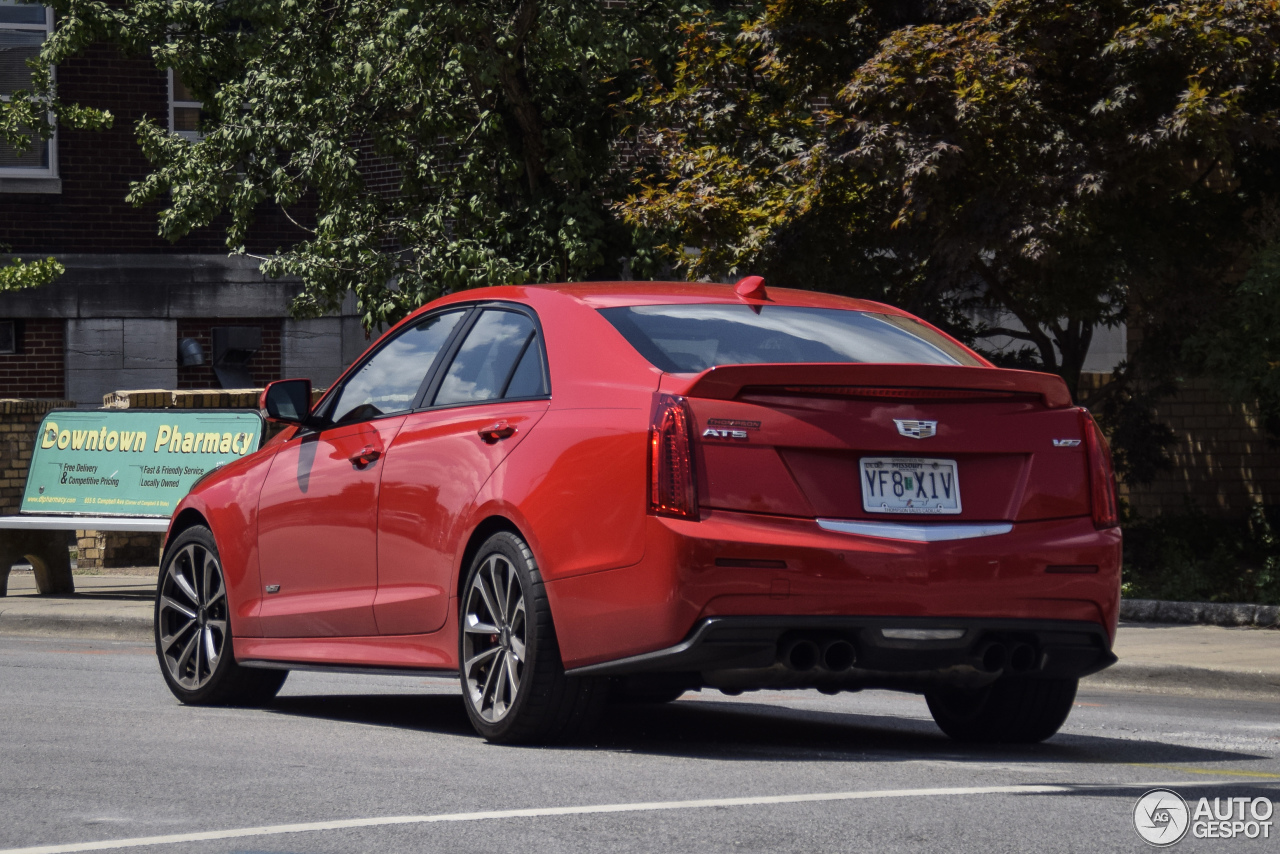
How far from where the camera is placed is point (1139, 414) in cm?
1579

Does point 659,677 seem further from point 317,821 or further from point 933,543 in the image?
point 317,821

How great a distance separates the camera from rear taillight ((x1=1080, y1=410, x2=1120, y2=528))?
6.57 m

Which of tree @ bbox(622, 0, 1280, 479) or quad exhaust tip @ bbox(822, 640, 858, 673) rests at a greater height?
tree @ bbox(622, 0, 1280, 479)

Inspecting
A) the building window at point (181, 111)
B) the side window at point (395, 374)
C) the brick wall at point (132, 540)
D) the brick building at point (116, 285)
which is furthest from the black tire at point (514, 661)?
the building window at point (181, 111)

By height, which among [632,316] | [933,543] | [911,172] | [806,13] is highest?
[806,13]

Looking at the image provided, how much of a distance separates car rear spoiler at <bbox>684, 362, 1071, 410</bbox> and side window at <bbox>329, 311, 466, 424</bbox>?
178 cm

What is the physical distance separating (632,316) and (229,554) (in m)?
2.56

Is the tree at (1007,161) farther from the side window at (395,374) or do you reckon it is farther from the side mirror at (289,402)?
the side mirror at (289,402)

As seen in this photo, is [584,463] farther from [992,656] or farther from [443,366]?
[992,656]

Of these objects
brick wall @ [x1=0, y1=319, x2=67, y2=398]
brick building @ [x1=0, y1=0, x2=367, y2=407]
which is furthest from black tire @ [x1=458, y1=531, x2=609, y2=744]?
brick wall @ [x1=0, y1=319, x2=67, y2=398]

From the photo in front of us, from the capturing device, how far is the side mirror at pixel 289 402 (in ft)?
26.6

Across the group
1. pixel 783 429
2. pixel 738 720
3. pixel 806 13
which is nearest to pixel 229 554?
pixel 738 720

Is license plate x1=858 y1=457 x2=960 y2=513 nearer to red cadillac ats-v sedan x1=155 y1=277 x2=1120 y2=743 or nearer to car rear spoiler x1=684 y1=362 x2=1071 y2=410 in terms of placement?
red cadillac ats-v sedan x1=155 y1=277 x2=1120 y2=743

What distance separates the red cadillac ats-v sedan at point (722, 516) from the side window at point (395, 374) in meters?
0.08
